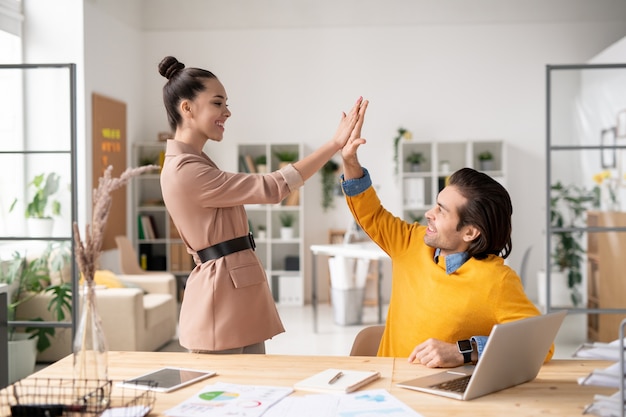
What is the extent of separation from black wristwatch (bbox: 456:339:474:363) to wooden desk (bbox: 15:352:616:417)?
9cm

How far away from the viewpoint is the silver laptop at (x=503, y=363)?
1.64 m

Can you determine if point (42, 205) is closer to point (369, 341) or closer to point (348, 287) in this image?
point (369, 341)

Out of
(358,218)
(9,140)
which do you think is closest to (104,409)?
(358,218)

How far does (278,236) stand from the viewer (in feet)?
29.2

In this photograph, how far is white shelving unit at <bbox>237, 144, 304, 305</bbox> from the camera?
28.3ft

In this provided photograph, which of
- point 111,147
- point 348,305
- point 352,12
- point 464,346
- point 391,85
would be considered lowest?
point 348,305

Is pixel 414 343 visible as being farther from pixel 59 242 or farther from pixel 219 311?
pixel 59 242

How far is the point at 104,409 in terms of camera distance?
1.56 meters

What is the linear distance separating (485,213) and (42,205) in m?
3.22

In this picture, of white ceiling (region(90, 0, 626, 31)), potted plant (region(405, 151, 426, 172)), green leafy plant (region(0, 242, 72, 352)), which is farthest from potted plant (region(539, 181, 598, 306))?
green leafy plant (region(0, 242, 72, 352))

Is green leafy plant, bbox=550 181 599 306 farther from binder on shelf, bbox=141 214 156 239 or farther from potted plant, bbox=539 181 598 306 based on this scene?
binder on shelf, bbox=141 214 156 239

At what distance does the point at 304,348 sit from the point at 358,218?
3.99 metres

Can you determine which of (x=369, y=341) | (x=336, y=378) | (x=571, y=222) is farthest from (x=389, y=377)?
(x=571, y=222)

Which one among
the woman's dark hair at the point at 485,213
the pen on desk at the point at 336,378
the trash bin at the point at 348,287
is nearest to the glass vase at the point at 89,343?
the pen on desk at the point at 336,378
